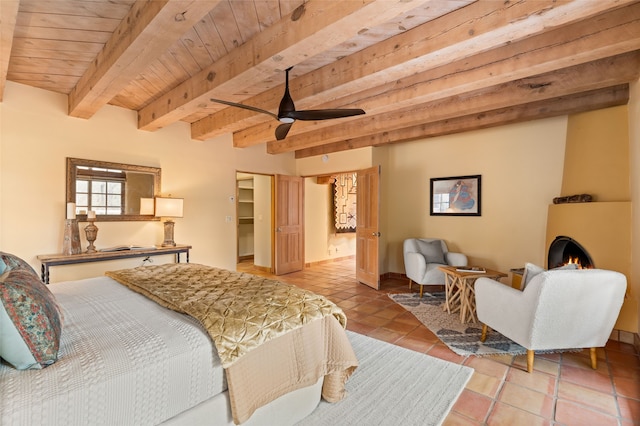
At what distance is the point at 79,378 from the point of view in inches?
43.9

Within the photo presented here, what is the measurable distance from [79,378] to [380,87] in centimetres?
324

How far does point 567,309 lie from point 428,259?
2.50 m

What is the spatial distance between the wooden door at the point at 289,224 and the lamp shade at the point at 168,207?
2.15 metres

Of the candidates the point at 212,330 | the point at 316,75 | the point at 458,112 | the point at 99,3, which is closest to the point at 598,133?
the point at 458,112

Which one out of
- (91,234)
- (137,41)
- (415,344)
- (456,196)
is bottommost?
(415,344)

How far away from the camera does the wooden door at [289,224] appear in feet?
20.0

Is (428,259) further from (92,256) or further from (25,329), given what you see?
(25,329)

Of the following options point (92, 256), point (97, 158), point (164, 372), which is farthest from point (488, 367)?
point (97, 158)

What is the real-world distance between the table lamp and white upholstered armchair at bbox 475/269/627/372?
4.05 metres

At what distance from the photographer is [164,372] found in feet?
4.23

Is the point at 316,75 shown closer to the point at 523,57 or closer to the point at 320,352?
the point at 523,57

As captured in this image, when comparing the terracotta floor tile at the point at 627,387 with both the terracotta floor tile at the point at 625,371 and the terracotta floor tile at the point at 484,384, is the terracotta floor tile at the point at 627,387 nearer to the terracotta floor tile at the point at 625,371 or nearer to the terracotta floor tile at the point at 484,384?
the terracotta floor tile at the point at 625,371

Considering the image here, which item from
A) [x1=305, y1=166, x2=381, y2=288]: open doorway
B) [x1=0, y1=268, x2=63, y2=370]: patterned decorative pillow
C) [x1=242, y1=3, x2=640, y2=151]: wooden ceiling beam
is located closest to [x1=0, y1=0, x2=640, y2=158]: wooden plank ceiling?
[x1=242, y1=3, x2=640, y2=151]: wooden ceiling beam

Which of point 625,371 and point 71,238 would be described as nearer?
point 625,371
